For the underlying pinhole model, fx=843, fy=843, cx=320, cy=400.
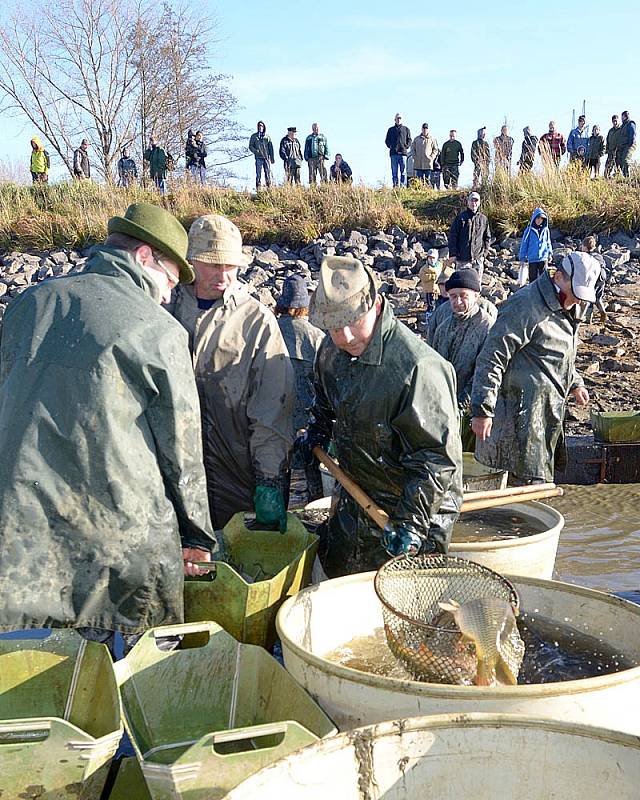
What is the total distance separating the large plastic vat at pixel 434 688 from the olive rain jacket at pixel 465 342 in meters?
3.29

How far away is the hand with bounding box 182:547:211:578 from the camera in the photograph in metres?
2.98

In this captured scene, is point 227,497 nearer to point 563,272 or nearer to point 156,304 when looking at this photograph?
point 156,304

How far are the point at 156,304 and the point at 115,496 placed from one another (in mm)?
678

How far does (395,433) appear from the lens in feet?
10.6

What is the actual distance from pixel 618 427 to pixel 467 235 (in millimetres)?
7042

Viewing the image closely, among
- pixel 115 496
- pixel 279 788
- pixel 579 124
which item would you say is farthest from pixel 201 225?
pixel 579 124

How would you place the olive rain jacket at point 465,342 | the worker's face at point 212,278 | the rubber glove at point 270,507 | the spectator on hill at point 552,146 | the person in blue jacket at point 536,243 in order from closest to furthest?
1. the rubber glove at point 270,507
2. the worker's face at point 212,278
3. the olive rain jacket at point 465,342
4. the person in blue jacket at point 536,243
5. the spectator on hill at point 552,146

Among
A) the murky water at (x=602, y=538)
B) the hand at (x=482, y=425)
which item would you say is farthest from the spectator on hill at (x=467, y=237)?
the hand at (x=482, y=425)

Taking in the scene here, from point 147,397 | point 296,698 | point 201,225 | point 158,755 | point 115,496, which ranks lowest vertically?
point 158,755

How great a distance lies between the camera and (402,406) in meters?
3.14

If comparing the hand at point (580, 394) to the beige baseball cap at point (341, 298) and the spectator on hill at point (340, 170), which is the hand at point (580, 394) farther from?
the spectator on hill at point (340, 170)

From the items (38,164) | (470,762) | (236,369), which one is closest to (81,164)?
(38,164)

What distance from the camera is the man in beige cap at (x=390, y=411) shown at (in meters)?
3.10

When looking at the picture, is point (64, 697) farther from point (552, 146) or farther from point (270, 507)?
point (552, 146)
